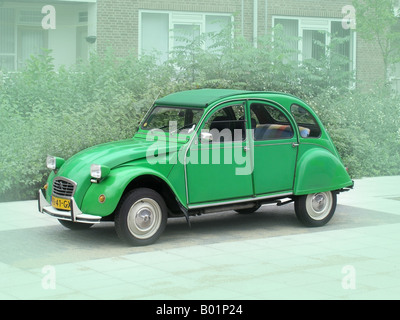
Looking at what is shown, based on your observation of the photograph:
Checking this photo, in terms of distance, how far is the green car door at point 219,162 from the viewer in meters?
9.02

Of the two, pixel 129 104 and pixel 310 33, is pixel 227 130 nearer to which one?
pixel 129 104

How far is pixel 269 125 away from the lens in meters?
10.0

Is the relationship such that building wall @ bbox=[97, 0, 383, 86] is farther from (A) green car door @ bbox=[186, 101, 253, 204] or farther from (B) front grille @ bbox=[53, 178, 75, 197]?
(B) front grille @ bbox=[53, 178, 75, 197]

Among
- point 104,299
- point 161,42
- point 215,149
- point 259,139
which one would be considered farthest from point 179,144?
point 161,42

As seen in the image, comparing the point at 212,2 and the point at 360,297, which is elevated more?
the point at 212,2

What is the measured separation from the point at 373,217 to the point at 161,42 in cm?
1425

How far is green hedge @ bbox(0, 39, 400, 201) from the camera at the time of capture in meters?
12.8

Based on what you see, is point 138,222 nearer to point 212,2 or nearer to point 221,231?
point 221,231

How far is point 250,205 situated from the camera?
31.4 ft

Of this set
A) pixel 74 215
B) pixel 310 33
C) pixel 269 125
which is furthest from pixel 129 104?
pixel 310 33

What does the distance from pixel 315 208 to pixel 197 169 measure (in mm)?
1979

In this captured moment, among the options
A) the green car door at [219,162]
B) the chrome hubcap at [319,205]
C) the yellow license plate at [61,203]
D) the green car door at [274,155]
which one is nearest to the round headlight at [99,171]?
the yellow license plate at [61,203]

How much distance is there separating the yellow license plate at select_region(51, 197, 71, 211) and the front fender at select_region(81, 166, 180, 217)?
0.73 ft

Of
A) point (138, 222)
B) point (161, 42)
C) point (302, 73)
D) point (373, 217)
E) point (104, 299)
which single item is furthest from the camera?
point (161, 42)
